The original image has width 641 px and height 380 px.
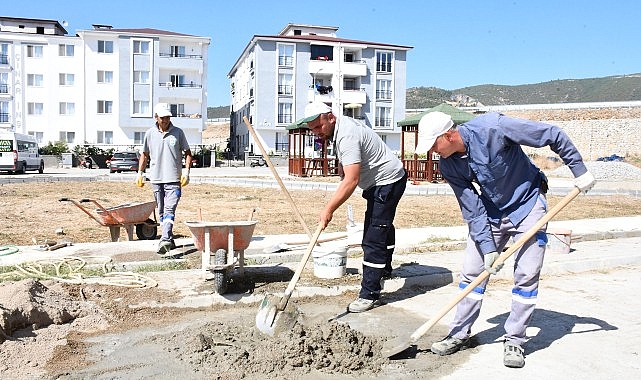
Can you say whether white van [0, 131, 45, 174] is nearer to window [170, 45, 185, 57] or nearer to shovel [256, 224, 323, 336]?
window [170, 45, 185, 57]

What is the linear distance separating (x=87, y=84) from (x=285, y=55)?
54.0 ft

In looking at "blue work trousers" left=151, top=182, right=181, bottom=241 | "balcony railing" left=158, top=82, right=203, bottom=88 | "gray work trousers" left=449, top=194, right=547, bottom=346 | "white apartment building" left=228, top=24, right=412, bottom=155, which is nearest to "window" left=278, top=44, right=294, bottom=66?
"white apartment building" left=228, top=24, right=412, bottom=155

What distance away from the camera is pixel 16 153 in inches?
1120

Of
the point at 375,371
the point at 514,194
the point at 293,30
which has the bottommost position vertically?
the point at 375,371

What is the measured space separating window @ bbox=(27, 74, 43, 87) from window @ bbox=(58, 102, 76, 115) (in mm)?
2553

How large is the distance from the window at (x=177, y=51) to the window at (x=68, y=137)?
10609 mm

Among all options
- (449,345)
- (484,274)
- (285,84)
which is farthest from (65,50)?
(484,274)

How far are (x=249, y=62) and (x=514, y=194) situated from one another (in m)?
51.9

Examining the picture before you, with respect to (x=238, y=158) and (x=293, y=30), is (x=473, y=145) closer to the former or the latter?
(x=238, y=158)

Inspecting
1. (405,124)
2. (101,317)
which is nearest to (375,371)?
(101,317)

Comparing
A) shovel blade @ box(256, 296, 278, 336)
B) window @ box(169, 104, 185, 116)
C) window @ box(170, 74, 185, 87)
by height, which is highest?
window @ box(170, 74, 185, 87)

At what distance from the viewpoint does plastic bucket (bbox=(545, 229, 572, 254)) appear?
8.30m

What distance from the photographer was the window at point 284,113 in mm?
50906

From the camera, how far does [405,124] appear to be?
77.4ft
